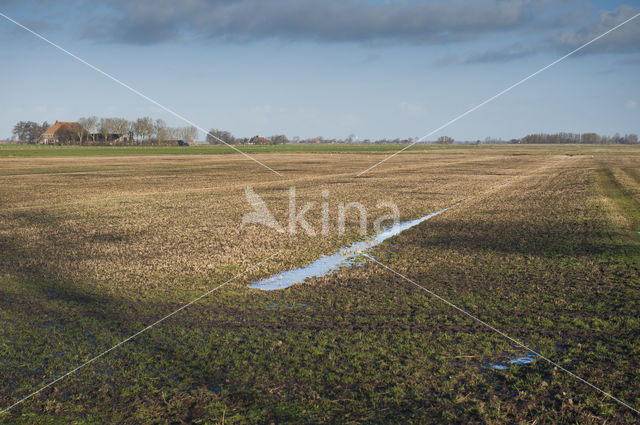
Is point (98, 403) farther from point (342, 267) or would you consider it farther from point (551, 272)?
point (551, 272)

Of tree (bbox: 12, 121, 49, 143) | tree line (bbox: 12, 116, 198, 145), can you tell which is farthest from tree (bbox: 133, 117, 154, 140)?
tree (bbox: 12, 121, 49, 143)

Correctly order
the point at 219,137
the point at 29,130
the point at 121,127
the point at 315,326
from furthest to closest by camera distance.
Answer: the point at 29,130
the point at 121,127
the point at 219,137
the point at 315,326

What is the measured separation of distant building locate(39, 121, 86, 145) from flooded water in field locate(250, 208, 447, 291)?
15529 cm

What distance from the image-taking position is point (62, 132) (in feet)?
501

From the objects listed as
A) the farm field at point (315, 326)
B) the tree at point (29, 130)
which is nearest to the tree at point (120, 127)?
the tree at point (29, 130)

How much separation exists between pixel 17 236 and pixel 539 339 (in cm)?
1640

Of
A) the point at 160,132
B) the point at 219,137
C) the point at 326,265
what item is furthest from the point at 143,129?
the point at 326,265

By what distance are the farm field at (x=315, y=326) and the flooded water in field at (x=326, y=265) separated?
39 centimetres

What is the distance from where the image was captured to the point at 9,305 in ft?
29.5

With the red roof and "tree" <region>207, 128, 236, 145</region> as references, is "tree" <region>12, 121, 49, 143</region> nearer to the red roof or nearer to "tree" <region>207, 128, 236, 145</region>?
the red roof

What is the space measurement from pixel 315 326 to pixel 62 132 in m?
171

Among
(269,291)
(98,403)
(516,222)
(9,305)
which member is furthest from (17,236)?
(516,222)

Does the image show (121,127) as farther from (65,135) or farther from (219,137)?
(219,137)

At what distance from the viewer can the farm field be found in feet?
18.4
